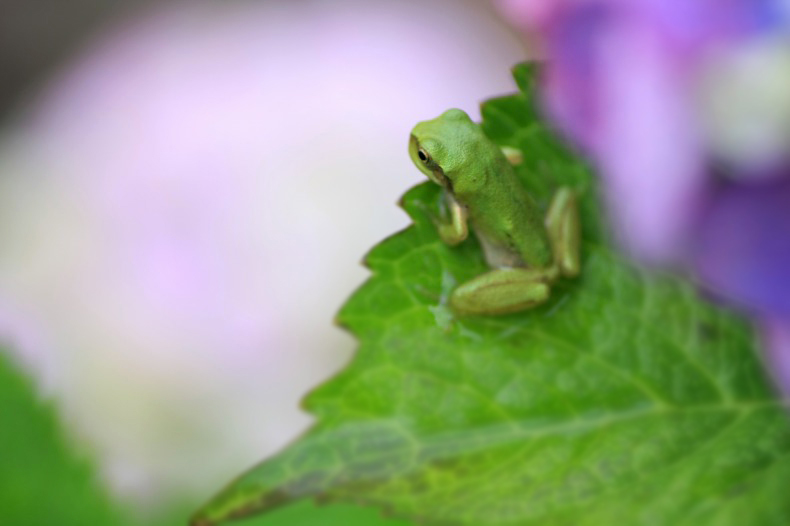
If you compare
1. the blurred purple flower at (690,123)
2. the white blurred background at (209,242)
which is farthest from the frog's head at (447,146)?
the white blurred background at (209,242)

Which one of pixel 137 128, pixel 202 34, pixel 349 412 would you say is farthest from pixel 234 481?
pixel 202 34

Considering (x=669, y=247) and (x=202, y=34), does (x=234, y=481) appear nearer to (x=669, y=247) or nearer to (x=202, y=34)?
(x=669, y=247)

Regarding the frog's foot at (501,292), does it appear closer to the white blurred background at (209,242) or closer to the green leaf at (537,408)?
the green leaf at (537,408)

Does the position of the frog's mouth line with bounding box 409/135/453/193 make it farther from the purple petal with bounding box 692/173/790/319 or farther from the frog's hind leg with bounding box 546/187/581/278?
the purple petal with bounding box 692/173/790/319

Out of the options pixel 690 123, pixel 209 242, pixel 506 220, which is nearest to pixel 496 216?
pixel 506 220

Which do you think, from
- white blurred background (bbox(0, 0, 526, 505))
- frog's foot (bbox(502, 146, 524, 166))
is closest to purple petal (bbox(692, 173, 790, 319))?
frog's foot (bbox(502, 146, 524, 166))

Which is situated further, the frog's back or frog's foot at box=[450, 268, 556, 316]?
the frog's back
